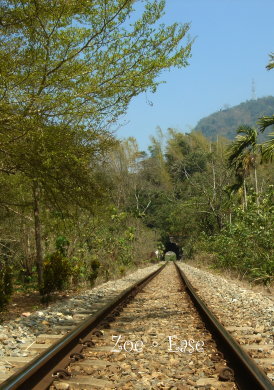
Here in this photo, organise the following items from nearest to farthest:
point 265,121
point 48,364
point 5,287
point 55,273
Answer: point 48,364 → point 5,287 → point 55,273 → point 265,121

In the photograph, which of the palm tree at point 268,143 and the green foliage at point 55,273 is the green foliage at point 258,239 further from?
the green foliage at point 55,273

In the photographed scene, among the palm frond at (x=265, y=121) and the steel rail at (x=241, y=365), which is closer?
the steel rail at (x=241, y=365)

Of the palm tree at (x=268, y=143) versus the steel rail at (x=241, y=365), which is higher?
the palm tree at (x=268, y=143)

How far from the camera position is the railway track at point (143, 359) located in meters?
4.56

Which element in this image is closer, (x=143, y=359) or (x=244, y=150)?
(x=143, y=359)

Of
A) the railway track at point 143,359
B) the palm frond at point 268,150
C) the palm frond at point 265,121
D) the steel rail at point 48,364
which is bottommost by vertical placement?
the railway track at point 143,359

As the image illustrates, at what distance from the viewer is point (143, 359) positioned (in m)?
5.63

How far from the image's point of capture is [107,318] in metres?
8.58

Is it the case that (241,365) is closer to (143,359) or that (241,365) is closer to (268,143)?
(143,359)

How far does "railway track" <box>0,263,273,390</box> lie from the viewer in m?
4.56

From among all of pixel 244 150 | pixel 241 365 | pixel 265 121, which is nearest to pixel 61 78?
pixel 241 365

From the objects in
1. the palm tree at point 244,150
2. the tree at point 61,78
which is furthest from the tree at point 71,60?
the palm tree at point 244,150

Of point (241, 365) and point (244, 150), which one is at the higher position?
point (244, 150)

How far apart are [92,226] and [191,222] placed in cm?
3125
